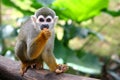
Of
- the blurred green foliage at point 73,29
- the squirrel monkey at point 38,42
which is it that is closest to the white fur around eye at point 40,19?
the squirrel monkey at point 38,42

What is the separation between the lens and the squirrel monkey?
2.95m

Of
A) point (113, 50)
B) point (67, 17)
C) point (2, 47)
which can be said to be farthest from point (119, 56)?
point (2, 47)

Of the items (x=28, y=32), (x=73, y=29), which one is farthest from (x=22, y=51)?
(x=73, y=29)

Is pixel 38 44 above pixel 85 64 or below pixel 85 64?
below

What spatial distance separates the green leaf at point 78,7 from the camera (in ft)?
14.0

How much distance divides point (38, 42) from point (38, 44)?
0.02 m

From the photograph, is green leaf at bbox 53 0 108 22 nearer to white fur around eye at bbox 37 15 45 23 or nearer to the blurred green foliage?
the blurred green foliage

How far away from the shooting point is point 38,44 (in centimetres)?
296

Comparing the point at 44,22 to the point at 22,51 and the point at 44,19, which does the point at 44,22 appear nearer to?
the point at 44,19

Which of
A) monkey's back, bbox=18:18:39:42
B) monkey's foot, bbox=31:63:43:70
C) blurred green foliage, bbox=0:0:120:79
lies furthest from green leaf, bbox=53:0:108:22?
monkey's foot, bbox=31:63:43:70

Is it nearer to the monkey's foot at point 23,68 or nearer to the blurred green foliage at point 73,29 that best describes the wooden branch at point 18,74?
the monkey's foot at point 23,68

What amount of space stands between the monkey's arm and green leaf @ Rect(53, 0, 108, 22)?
4.03ft

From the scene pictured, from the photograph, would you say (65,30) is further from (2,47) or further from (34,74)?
(34,74)

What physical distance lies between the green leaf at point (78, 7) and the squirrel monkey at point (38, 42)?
1078 millimetres
